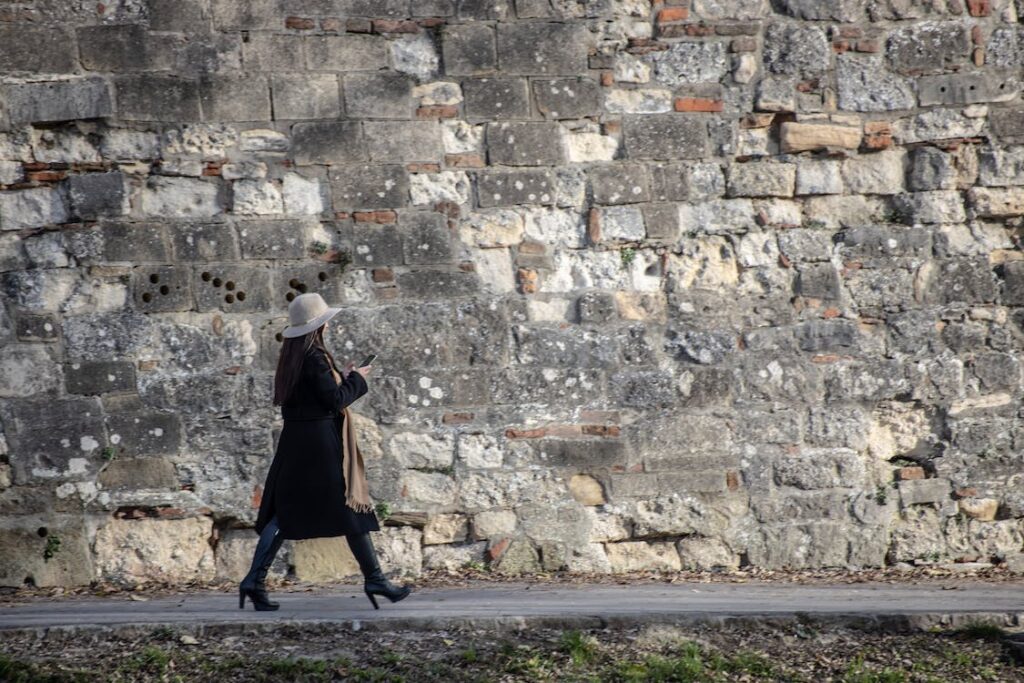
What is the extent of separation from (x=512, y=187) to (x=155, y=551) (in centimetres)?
282

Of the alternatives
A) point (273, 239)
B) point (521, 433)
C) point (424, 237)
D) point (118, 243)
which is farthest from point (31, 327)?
point (521, 433)

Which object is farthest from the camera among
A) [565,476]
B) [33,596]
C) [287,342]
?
[565,476]

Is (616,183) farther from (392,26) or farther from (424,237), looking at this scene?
(392,26)

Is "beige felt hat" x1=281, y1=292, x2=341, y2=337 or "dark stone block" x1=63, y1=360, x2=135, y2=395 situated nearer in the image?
"beige felt hat" x1=281, y1=292, x2=341, y2=337

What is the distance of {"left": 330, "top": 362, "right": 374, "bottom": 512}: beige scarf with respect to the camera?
5.60 meters

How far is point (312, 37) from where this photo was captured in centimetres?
672

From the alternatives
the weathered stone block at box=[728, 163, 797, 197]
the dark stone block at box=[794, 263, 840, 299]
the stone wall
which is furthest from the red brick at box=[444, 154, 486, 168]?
the dark stone block at box=[794, 263, 840, 299]

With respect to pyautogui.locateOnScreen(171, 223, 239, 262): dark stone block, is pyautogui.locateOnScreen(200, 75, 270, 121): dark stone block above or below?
above

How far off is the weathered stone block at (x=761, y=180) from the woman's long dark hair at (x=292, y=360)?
2736mm

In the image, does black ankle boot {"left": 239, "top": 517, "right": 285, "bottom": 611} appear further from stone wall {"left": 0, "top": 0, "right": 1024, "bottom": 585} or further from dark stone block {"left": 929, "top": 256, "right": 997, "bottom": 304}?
dark stone block {"left": 929, "top": 256, "right": 997, "bottom": 304}

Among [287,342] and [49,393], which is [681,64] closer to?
[287,342]

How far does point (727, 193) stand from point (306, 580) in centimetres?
326

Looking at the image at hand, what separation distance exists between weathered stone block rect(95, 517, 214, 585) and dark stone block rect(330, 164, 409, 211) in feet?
6.36

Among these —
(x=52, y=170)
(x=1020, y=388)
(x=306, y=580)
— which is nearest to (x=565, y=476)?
(x=306, y=580)
